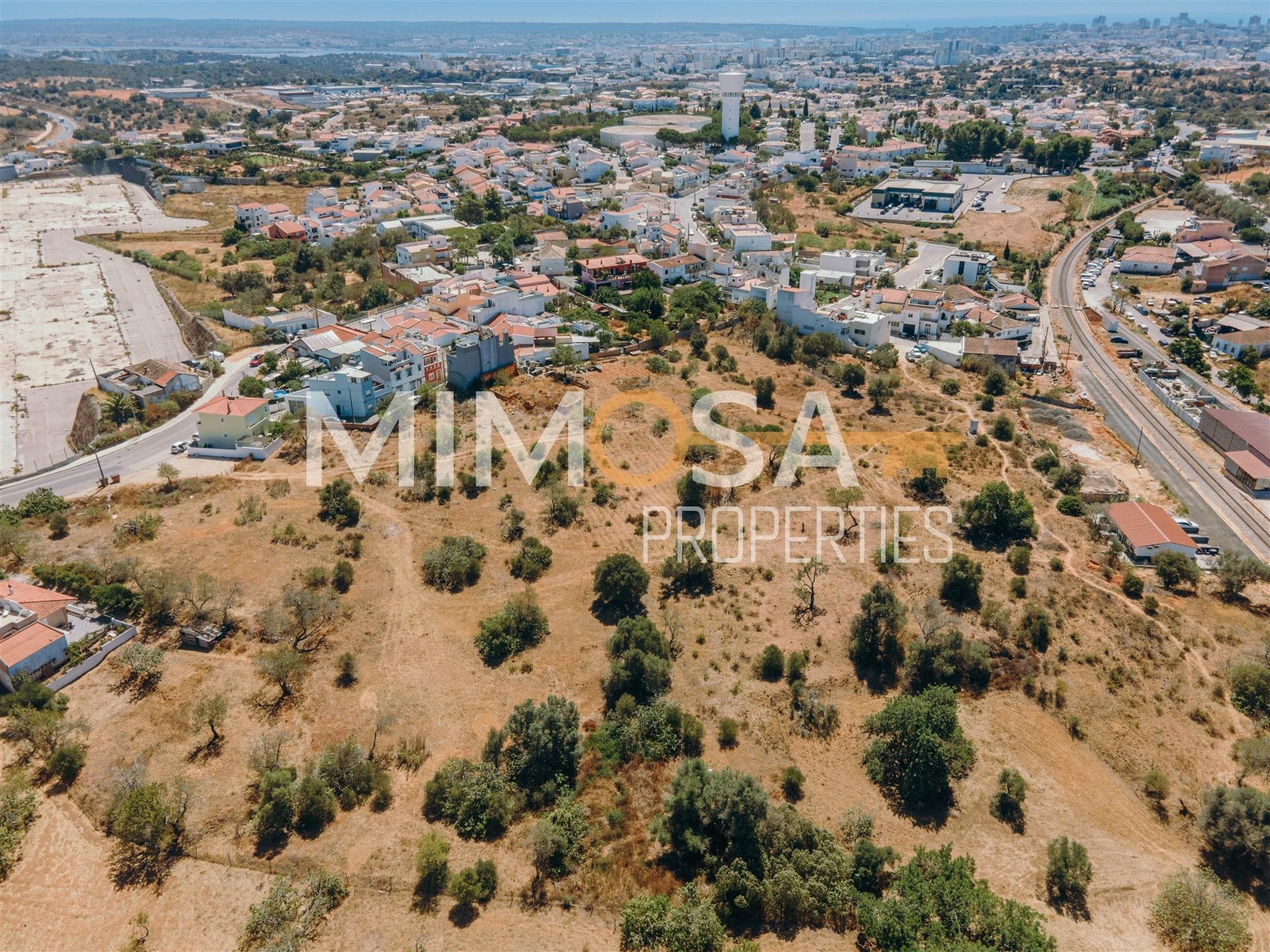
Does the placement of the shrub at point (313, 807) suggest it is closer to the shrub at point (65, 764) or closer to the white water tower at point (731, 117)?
the shrub at point (65, 764)

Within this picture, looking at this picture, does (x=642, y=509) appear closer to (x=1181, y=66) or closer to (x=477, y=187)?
(x=477, y=187)

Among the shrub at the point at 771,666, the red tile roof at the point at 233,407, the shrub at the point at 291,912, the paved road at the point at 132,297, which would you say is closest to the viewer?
the shrub at the point at 291,912

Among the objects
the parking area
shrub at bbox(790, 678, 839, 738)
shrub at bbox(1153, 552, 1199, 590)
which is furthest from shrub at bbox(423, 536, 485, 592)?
the parking area

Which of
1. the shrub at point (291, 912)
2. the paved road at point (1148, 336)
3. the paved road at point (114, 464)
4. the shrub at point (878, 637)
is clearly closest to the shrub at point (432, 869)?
the shrub at point (291, 912)

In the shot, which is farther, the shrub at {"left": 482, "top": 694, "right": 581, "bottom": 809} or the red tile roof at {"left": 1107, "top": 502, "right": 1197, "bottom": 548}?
the red tile roof at {"left": 1107, "top": 502, "right": 1197, "bottom": 548}

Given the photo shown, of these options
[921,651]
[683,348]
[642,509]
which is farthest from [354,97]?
[921,651]

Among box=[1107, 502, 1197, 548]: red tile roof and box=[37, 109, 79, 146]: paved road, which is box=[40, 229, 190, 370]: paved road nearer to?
box=[1107, 502, 1197, 548]: red tile roof
